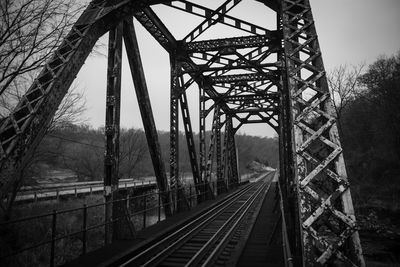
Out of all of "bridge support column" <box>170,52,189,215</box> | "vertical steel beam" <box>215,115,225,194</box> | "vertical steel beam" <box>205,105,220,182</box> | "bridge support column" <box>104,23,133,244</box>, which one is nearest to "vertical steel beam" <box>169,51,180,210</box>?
"bridge support column" <box>170,52,189,215</box>

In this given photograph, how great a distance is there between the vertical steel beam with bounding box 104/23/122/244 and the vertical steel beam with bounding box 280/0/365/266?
404 centimetres

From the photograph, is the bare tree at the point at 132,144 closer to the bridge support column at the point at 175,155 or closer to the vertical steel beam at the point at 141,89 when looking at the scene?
the bridge support column at the point at 175,155

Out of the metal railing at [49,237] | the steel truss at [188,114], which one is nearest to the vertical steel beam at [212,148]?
the metal railing at [49,237]

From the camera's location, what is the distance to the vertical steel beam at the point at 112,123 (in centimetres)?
589

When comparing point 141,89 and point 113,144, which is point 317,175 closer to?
point 113,144

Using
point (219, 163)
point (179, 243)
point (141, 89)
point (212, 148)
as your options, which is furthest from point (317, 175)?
point (219, 163)

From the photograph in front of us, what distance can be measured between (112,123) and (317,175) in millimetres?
4638

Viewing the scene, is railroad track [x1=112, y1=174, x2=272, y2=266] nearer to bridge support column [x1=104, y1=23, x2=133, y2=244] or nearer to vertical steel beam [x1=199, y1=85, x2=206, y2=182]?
bridge support column [x1=104, y1=23, x2=133, y2=244]

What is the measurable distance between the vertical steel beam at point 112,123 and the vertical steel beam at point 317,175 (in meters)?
4.04

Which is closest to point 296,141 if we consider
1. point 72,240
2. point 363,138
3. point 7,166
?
point 7,166

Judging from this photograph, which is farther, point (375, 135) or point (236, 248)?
point (375, 135)

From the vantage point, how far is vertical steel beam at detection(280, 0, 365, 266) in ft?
7.80

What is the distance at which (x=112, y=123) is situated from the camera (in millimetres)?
6004

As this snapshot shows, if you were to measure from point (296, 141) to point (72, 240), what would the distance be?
1276 cm
